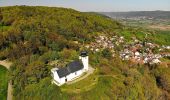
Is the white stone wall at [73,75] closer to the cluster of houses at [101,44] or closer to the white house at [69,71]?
the white house at [69,71]

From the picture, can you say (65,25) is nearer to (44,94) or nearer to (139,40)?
(139,40)

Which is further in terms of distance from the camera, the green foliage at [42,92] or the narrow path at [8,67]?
the narrow path at [8,67]

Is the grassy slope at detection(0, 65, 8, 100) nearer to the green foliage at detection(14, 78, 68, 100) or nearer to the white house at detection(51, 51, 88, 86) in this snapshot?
the green foliage at detection(14, 78, 68, 100)

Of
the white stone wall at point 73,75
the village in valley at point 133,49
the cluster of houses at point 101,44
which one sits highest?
the white stone wall at point 73,75

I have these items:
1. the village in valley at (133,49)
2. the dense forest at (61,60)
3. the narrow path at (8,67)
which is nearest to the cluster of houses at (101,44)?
the village in valley at (133,49)

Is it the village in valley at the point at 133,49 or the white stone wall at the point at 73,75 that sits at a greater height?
the white stone wall at the point at 73,75

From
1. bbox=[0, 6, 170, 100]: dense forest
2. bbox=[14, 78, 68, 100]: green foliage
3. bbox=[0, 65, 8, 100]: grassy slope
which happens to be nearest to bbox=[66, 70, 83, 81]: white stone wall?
bbox=[0, 6, 170, 100]: dense forest
